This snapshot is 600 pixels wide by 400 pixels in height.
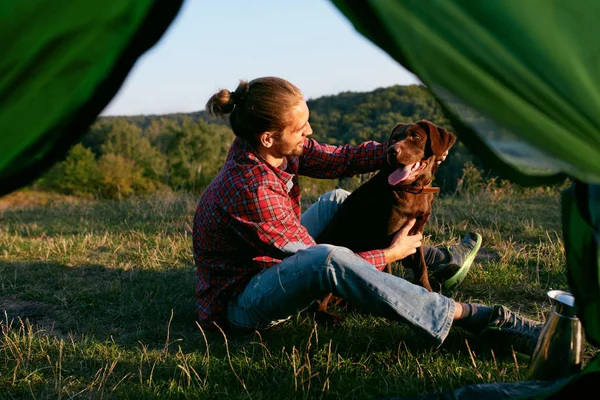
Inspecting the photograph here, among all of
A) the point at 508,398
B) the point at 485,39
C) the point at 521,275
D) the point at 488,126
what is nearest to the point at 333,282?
the point at 508,398

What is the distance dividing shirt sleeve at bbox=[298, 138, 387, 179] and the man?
0.98ft

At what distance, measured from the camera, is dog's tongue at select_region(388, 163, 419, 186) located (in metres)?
3.39

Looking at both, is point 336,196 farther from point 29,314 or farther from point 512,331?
point 29,314

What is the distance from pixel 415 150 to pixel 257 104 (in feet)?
4.04

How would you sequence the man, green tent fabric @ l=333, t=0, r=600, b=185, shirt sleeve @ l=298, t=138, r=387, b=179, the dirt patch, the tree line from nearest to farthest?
green tent fabric @ l=333, t=0, r=600, b=185 < the man < the dirt patch < shirt sleeve @ l=298, t=138, r=387, b=179 < the tree line

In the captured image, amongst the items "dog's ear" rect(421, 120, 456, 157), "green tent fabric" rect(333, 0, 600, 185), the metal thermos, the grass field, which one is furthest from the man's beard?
the metal thermos

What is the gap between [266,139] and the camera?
2.72m

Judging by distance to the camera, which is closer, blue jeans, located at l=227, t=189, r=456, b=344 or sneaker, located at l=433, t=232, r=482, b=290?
blue jeans, located at l=227, t=189, r=456, b=344

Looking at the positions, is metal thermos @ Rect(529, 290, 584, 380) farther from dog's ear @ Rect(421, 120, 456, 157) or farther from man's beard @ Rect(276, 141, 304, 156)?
dog's ear @ Rect(421, 120, 456, 157)

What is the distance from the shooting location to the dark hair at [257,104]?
2.68 meters

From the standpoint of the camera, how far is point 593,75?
1.48 meters

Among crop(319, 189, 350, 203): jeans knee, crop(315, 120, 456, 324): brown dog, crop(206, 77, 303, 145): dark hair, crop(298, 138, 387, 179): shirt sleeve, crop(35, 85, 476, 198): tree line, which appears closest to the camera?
crop(206, 77, 303, 145): dark hair

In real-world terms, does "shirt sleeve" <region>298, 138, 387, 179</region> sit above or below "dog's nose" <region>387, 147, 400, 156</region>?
below

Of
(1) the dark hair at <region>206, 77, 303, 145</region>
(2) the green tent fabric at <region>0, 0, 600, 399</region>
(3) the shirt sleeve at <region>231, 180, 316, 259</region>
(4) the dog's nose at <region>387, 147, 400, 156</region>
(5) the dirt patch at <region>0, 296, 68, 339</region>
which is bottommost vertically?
(5) the dirt patch at <region>0, 296, 68, 339</region>
